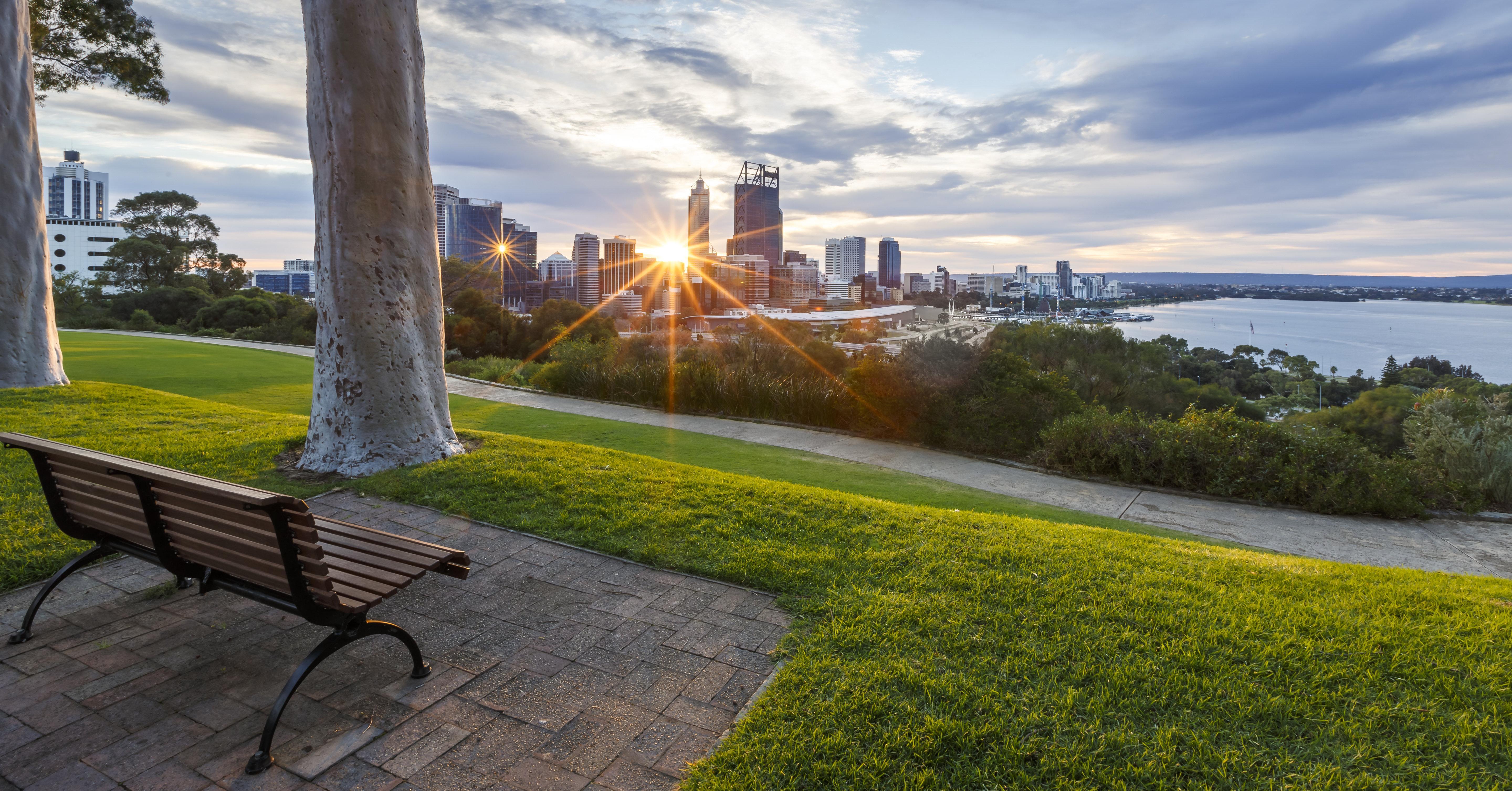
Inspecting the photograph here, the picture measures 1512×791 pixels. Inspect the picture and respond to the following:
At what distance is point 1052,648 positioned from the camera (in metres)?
3.25

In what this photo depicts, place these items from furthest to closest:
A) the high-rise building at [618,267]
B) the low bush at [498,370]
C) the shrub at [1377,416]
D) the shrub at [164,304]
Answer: the high-rise building at [618,267], the shrub at [164,304], the low bush at [498,370], the shrub at [1377,416]

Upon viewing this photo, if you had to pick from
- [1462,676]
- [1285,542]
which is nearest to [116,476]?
[1462,676]

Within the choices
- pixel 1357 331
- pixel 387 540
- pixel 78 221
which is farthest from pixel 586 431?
pixel 78 221

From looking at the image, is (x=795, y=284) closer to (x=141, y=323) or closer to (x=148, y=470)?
(x=141, y=323)

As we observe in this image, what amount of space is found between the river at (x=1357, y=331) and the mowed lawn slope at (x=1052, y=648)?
17348 mm

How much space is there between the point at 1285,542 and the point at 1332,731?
3.84 metres

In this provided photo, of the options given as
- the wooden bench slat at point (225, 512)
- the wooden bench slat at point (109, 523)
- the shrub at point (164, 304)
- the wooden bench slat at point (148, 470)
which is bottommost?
the wooden bench slat at point (109, 523)

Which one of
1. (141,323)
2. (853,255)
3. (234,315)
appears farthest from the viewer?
(853,255)

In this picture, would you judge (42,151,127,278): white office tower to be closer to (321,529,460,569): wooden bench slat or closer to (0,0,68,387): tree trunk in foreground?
(0,0,68,387): tree trunk in foreground

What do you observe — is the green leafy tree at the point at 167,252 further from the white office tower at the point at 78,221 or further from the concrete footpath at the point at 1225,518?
the concrete footpath at the point at 1225,518

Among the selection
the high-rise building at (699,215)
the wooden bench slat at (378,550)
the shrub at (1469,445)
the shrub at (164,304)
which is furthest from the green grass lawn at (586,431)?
the high-rise building at (699,215)

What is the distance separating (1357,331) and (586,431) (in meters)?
52.2

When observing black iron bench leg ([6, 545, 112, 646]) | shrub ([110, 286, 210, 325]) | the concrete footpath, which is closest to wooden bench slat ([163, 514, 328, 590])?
black iron bench leg ([6, 545, 112, 646])

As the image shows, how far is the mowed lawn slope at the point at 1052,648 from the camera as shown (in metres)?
2.51
